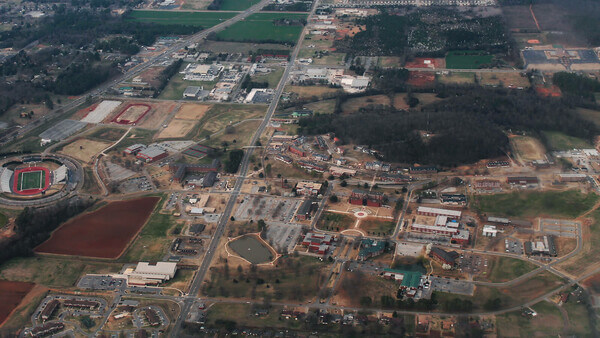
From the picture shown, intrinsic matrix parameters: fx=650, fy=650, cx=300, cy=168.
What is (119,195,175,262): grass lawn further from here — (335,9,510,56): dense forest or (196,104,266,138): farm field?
(335,9,510,56): dense forest

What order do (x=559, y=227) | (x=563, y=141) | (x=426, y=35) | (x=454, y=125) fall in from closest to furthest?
(x=559, y=227), (x=563, y=141), (x=454, y=125), (x=426, y=35)

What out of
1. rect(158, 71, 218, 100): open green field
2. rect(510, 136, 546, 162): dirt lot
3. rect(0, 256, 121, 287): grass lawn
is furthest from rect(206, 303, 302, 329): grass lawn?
rect(158, 71, 218, 100): open green field

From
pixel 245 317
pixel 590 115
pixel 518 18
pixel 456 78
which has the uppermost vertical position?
pixel 245 317

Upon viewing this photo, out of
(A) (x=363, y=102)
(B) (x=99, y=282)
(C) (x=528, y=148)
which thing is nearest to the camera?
(B) (x=99, y=282)

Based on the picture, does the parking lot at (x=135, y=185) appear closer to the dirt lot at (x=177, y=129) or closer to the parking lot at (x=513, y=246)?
the dirt lot at (x=177, y=129)

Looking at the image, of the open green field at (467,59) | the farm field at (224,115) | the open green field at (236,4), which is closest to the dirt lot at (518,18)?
the open green field at (467,59)

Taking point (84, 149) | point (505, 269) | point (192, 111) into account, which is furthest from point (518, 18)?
point (84, 149)

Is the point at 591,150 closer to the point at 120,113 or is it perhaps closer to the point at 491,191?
the point at 491,191

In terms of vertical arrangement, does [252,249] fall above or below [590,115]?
above

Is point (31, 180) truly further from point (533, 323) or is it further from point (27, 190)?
point (533, 323)
